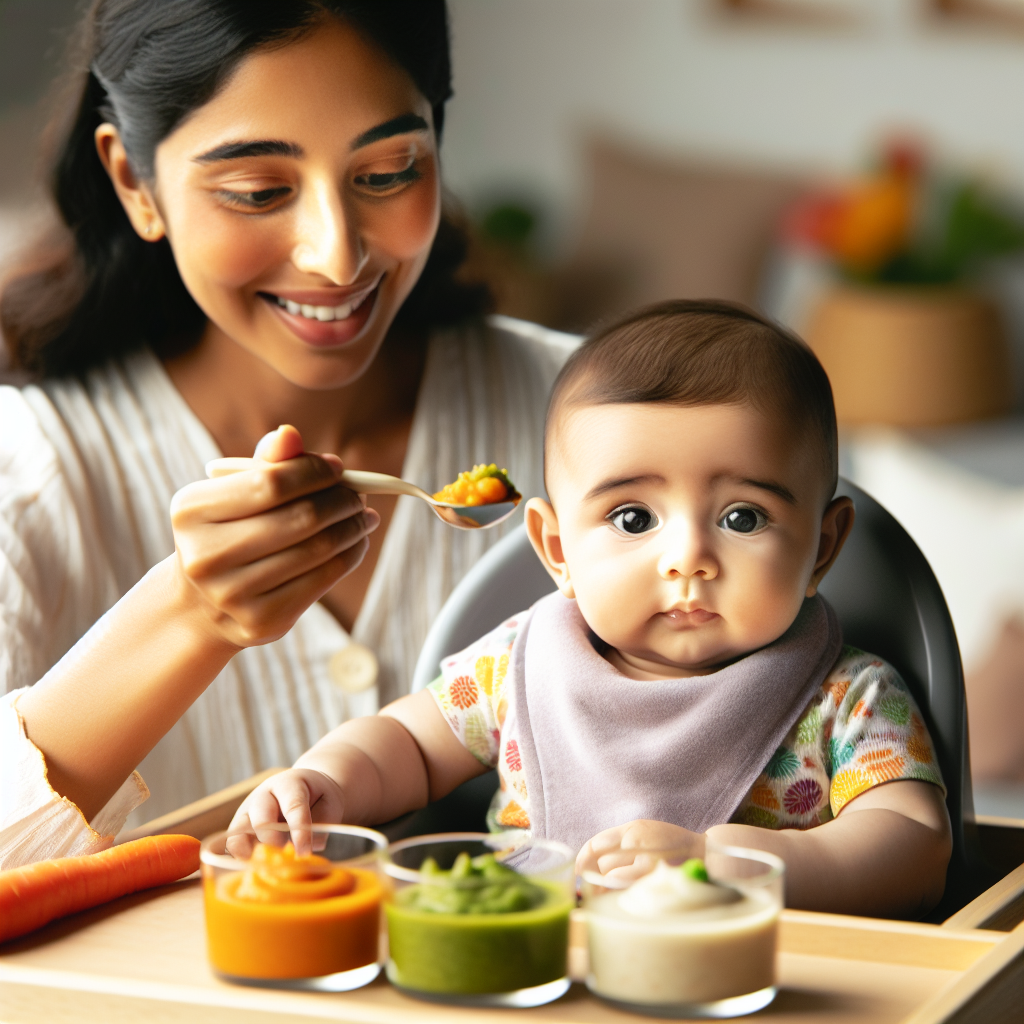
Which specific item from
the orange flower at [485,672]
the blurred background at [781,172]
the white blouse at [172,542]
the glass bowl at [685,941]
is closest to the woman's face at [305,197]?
the white blouse at [172,542]

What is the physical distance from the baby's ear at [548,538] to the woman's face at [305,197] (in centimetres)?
31

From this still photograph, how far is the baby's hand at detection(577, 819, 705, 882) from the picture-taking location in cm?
73

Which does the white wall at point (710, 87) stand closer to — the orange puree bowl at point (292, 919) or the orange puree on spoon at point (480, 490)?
the orange puree on spoon at point (480, 490)

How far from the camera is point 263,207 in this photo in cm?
120

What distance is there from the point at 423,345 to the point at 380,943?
103 cm

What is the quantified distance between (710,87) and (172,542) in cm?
337

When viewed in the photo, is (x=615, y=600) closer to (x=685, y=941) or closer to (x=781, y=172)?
(x=685, y=941)

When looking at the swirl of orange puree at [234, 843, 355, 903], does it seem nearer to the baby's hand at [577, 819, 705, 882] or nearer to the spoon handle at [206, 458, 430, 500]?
the baby's hand at [577, 819, 705, 882]

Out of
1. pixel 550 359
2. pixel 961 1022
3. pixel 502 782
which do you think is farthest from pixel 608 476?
pixel 550 359

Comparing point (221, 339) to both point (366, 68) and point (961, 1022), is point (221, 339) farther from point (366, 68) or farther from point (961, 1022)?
point (961, 1022)

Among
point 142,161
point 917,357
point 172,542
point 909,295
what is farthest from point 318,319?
point 909,295

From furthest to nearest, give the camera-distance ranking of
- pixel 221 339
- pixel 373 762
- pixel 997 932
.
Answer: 1. pixel 221 339
2. pixel 373 762
3. pixel 997 932

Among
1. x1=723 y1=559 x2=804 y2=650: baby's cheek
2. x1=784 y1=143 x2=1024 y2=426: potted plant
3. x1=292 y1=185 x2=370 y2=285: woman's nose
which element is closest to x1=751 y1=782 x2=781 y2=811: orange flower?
x1=723 y1=559 x2=804 y2=650: baby's cheek

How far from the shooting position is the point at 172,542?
1443 millimetres
